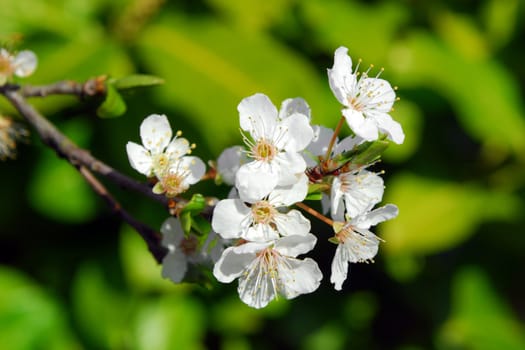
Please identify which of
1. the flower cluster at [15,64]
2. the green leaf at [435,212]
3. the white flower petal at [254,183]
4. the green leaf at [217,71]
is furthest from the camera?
the green leaf at [435,212]

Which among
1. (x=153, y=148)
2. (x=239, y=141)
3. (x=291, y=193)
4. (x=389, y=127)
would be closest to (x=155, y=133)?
(x=153, y=148)

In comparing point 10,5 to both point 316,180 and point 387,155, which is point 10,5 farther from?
point 316,180

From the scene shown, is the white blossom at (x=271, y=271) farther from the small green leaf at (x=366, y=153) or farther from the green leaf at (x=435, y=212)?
the green leaf at (x=435, y=212)

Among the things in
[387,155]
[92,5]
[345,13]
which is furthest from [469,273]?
[92,5]

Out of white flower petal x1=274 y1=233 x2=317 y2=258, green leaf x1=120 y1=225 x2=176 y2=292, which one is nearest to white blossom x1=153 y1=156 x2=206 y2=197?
white flower petal x1=274 y1=233 x2=317 y2=258

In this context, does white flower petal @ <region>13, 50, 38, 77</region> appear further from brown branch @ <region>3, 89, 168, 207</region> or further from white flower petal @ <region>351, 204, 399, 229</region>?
white flower petal @ <region>351, 204, 399, 229</region>

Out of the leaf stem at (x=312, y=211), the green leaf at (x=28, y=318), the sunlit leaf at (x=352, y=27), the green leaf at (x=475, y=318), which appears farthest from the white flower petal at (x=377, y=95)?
the green leaf at (x=475, y=318)
